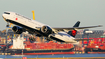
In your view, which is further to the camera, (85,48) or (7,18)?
(85,48)

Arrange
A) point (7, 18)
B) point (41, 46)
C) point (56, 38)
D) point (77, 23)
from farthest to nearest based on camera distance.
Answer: point (41, 46) → point (77, 23) → point (56, 38) → point (7, 18)

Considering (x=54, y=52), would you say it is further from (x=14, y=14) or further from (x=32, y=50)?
(x=14, y=14)

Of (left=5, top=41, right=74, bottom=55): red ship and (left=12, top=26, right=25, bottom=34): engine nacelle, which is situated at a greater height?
(left=12, top=26, right=25, bottom=34): engine nacelle

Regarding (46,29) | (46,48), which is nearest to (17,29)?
(46,29)

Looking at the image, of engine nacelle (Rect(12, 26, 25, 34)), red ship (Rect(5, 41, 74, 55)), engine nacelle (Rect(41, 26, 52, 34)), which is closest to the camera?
engine nacelle (Rect(41, 26, 52, 34))

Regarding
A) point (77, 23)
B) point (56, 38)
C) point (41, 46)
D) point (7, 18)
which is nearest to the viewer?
point (7, 18)

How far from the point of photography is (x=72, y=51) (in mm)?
160875

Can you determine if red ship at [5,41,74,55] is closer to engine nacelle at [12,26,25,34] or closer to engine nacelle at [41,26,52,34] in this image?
engine nacelle at [12,26,25,34]

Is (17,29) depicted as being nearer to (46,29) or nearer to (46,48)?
(46,29)

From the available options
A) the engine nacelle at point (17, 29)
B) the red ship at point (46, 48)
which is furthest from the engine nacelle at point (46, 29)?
the red ship at point (46, 48)

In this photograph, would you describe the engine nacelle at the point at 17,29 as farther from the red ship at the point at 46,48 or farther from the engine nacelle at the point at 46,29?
the red ship at the point at 46,48

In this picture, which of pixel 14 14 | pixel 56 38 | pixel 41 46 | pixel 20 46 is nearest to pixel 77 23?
pixel 56 38

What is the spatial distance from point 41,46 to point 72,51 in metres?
23.8

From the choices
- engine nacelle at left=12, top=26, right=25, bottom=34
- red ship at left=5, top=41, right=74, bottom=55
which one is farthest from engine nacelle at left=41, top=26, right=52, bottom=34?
red ship at left=5, top=41, right=74, bottom=55
